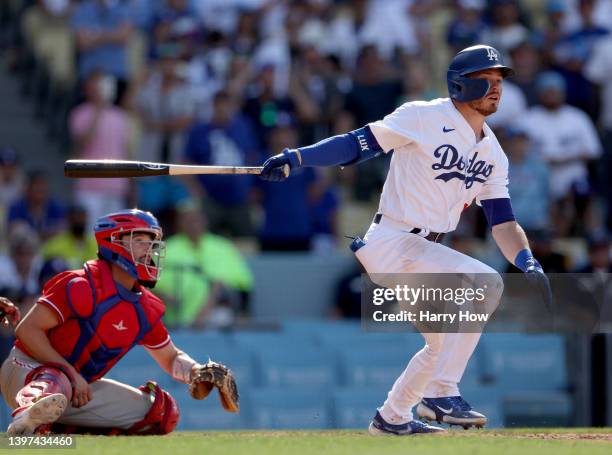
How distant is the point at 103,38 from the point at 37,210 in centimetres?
228

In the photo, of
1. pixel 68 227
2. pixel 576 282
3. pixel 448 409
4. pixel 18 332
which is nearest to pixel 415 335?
pixel 576 282

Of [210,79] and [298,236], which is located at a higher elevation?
[210,79]

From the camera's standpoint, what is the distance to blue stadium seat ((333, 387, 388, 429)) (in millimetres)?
10484

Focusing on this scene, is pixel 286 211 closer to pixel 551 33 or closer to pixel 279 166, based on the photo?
pixel 551 33

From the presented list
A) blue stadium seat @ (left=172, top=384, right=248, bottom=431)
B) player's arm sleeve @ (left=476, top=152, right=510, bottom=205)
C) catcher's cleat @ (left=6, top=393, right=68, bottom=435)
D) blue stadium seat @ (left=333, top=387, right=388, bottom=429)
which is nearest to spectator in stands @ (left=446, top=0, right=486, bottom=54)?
blue stadium seat @ (left=333, top=387, right=388, bottom=429)

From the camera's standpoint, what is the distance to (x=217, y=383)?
7.53 m

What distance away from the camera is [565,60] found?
14812mm

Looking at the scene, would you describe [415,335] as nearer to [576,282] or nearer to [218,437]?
[576,282]

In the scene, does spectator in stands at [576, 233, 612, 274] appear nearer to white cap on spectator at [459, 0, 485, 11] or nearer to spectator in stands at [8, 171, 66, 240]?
white cap on spectator at [459, 0, 485, 11]

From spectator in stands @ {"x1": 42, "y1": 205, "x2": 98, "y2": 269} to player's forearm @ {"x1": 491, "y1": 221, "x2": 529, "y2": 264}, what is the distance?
4.95 m

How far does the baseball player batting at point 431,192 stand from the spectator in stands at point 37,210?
18.6 feet

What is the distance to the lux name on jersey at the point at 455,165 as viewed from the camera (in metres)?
7.34

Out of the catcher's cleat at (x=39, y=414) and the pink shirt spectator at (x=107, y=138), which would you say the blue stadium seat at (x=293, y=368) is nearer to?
the pink shirt spectator at (x=107, y=138)

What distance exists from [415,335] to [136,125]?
4122 mm
